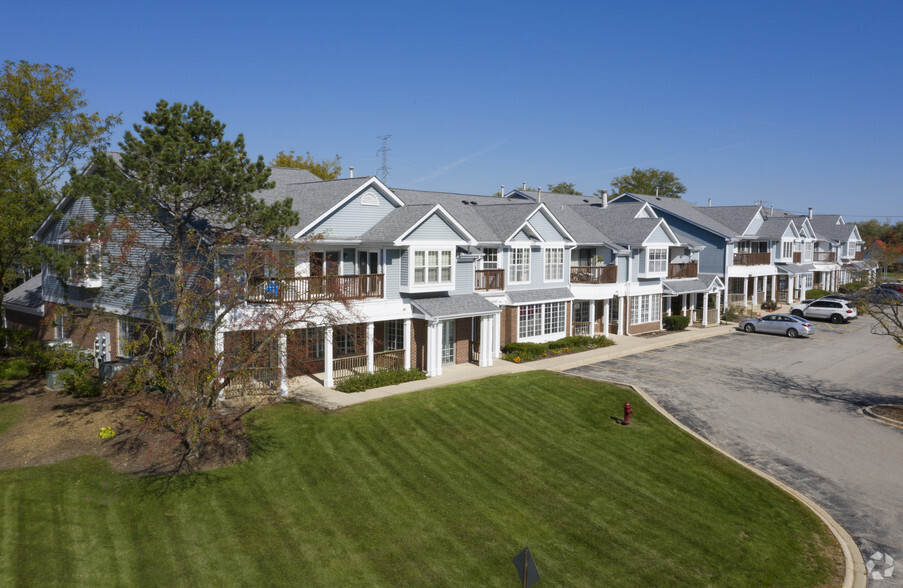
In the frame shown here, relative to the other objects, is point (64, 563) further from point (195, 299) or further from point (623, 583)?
point (623, 583)

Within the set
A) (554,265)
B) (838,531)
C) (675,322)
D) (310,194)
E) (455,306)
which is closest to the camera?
(838,531)

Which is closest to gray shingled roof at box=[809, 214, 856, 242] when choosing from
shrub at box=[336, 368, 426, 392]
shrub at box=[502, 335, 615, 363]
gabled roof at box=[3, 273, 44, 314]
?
shrub at box=[502, 335, 615, 363]

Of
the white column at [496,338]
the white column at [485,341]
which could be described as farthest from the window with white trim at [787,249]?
the white column at [485,341]

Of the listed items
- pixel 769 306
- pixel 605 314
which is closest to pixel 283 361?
pixel 605 314

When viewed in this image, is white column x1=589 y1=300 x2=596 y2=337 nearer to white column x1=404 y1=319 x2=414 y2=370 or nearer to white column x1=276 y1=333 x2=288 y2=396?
white column x1=404 y1=319 x2=414 y2=370

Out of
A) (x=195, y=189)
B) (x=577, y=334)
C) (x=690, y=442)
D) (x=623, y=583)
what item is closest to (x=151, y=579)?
(x=623, y=583)

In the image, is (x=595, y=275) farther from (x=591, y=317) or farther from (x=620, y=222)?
(x=620, y=222)
